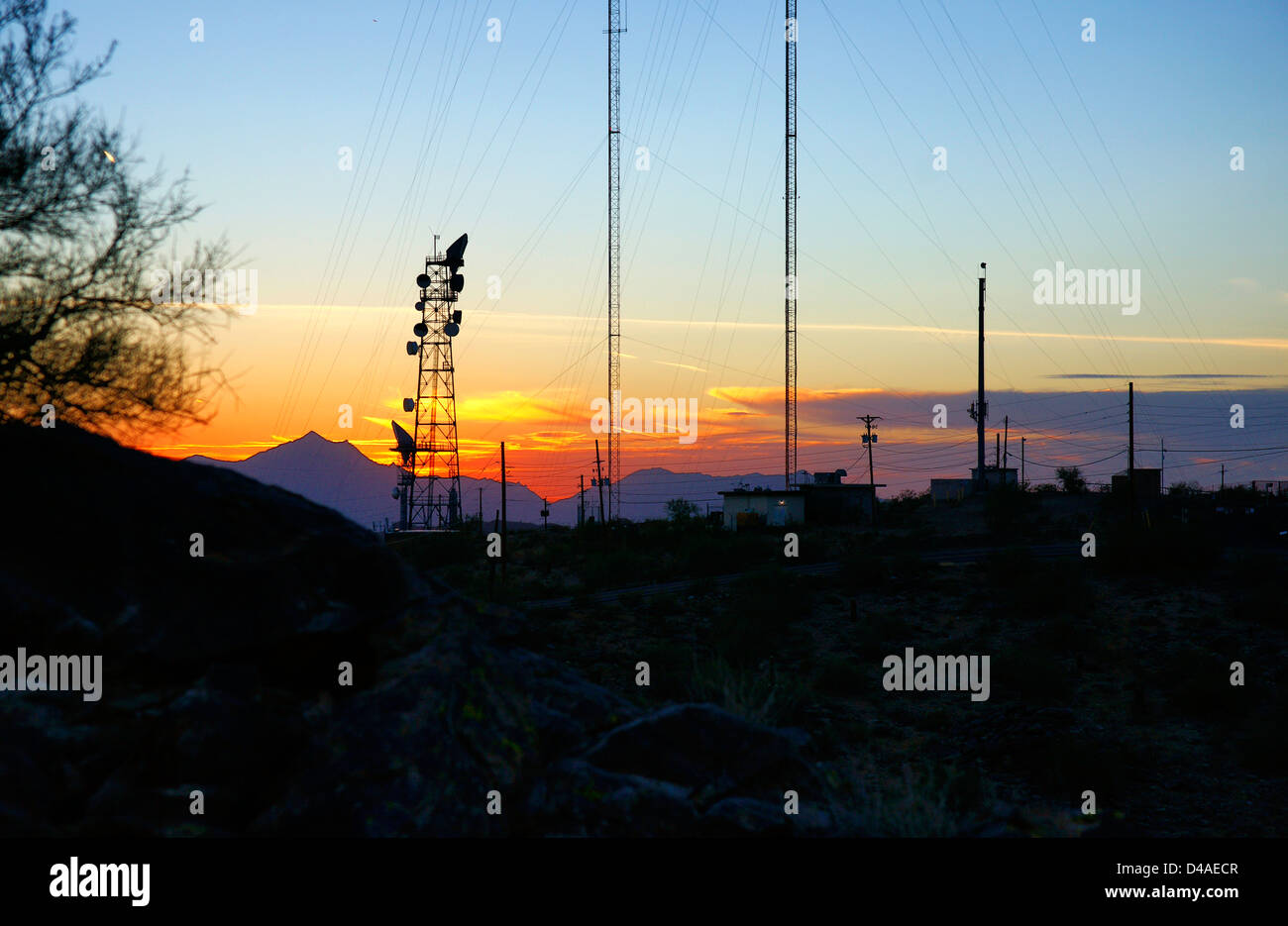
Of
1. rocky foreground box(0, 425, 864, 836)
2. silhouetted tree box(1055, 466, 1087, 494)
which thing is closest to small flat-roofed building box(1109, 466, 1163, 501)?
silhouetted tree box(1055, 466, 1087, 494)

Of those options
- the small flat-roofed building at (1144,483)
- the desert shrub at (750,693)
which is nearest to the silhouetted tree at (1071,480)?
the small flat-roofed building at (1144,483)

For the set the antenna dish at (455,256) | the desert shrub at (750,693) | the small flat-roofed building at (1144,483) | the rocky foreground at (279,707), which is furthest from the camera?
the small flat-roofed building at (1144,483)

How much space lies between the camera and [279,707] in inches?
344

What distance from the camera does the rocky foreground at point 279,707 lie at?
7980 millimetres

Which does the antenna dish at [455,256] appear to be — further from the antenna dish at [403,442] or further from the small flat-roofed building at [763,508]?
the small flat-roofed building at [763,508]

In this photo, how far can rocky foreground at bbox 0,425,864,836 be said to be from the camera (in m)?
7.98

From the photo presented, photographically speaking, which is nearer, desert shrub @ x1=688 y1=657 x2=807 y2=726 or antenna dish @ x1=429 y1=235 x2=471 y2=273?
desert shrub @ x1=688 y1=657 x2=807 y2=726

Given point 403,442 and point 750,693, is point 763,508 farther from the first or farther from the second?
point 750,693

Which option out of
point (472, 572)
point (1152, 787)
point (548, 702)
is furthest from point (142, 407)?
point (472, 572)

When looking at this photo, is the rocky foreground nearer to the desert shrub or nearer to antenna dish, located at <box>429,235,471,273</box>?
the desert shrub

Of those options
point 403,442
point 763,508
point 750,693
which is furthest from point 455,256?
point 750,693

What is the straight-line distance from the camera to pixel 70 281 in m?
16.4
